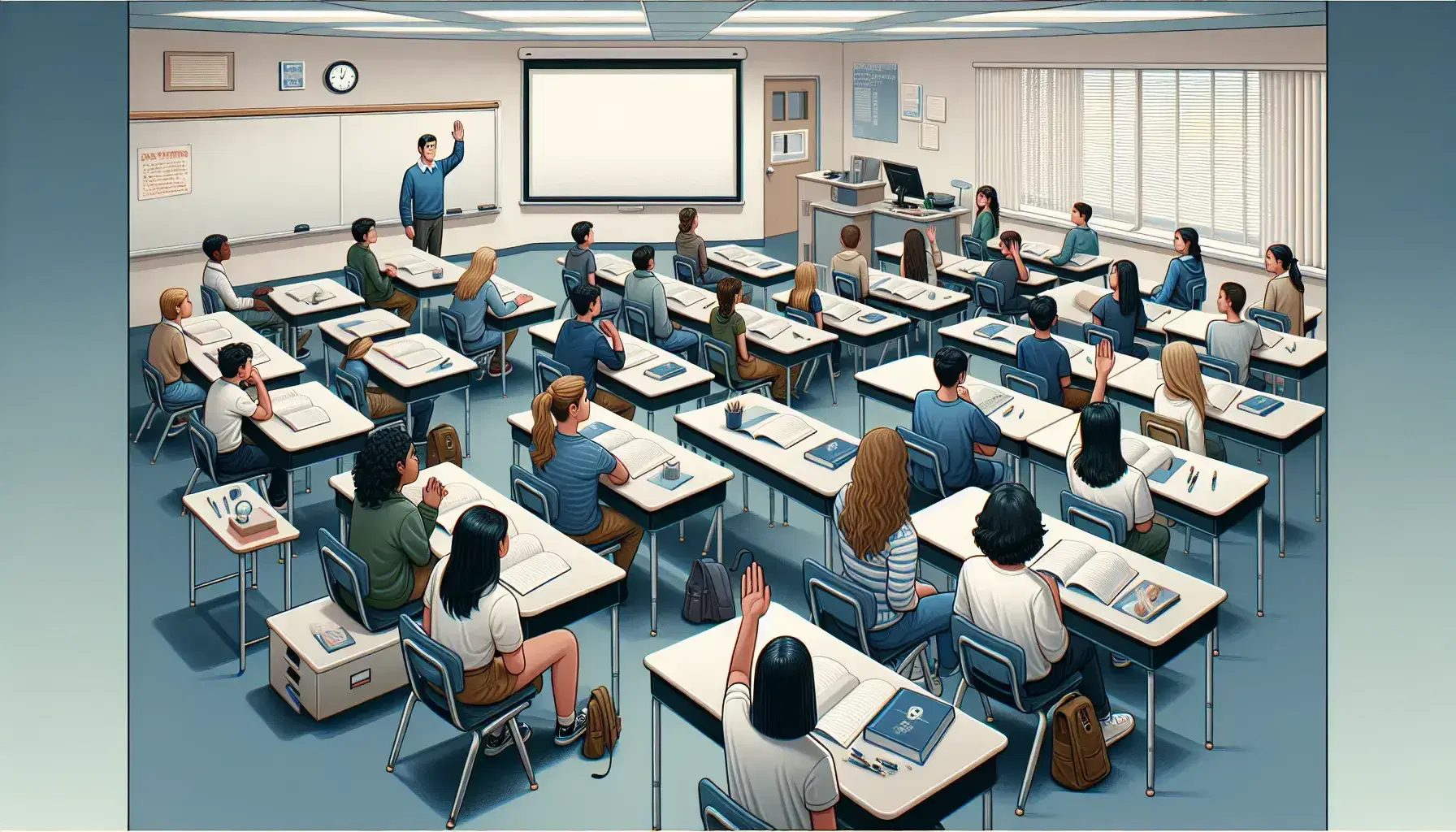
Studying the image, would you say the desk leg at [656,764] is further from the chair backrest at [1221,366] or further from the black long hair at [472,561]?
the chair backrest at [1221,366]

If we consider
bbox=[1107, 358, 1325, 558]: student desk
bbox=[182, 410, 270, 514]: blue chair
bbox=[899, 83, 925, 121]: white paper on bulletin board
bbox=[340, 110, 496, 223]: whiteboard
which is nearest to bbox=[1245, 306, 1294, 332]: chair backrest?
bbox=[1107, 358, 1325, 558]: student desk

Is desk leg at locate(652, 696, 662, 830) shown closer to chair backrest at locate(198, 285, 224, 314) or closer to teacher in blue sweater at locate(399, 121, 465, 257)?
chair backrest at locate(198, 285, 224, 314)

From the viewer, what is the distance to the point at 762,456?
5.83m

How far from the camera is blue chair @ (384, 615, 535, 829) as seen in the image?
402 centimetres

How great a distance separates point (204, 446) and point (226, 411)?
0.77ft

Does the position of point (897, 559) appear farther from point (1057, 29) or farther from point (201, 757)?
point (1057, 29)

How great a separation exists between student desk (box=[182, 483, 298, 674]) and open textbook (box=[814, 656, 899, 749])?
2.58 meters

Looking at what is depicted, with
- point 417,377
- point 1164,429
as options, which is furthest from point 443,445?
point 1164,429

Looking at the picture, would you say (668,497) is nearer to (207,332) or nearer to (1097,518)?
(1097,518)

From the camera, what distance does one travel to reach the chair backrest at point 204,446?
240 inches

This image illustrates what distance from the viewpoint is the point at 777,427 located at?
6.08 m

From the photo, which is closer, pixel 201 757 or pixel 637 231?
pixel 201 757
